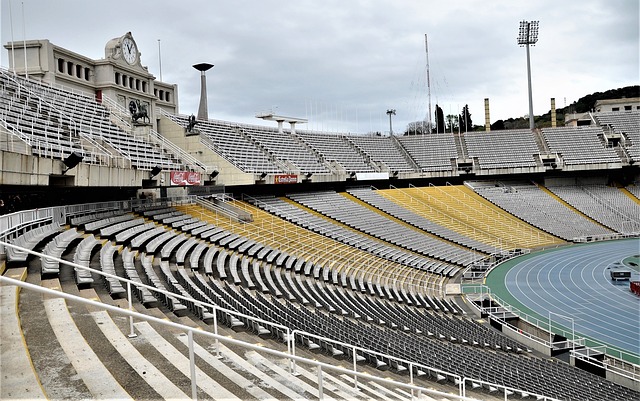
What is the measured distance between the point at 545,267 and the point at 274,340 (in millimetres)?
22966

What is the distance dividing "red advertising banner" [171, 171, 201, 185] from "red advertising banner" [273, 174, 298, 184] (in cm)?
886

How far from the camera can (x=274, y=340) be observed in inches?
381

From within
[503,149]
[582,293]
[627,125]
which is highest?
[627,125]

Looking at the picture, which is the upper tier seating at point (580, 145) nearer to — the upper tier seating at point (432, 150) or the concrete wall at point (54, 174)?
the upper tier seating at point (432, 150)

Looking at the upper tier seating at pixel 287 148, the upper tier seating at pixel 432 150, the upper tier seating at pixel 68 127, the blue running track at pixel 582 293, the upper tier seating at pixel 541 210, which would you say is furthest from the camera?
the upper tier seating at pixel 432 150

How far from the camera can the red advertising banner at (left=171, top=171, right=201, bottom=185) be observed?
20.8 m

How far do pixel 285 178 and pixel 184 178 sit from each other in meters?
10.7

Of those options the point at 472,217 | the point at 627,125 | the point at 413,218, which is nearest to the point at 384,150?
the point at 472,217

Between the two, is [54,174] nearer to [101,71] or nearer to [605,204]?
[101,71]

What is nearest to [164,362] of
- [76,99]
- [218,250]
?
[218,250]

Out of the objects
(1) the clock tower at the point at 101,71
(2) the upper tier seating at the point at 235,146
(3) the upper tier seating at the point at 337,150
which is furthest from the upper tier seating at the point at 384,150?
(1) the clock tower at the point at 101,71

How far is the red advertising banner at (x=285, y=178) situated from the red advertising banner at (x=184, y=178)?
8.86 meters

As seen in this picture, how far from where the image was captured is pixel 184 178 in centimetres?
2139

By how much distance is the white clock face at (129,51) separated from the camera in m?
29.5
